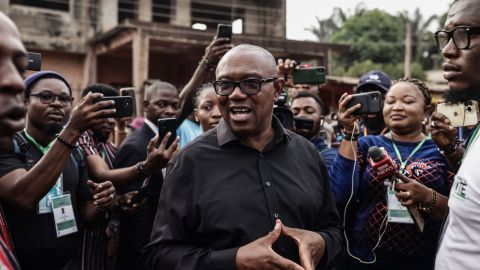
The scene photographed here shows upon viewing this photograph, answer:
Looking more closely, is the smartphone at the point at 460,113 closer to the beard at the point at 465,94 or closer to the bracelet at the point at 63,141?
the beard at the point at 465,94

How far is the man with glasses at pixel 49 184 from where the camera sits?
96.7 inches

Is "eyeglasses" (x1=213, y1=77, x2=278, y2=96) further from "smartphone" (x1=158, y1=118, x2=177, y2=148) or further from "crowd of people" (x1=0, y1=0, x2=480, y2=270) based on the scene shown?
"smartphone" (x1=158, y1=118, x2=177, y2=148)

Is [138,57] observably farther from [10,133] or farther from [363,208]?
[10,133]

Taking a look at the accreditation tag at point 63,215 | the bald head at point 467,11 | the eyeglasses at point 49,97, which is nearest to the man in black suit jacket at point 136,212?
the accreditation tag at point 63,215

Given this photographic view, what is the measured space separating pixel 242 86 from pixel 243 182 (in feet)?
1.50

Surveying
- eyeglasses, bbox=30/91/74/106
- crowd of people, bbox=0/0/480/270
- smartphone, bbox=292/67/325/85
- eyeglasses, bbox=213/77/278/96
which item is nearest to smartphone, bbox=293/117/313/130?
crowd of people, bbox=0/0/480/270

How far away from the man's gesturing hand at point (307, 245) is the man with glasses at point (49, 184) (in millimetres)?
1144

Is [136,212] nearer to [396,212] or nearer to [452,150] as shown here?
[396,212]

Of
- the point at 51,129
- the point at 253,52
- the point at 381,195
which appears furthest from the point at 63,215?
the point at 381,195

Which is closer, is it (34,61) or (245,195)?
(245,195)

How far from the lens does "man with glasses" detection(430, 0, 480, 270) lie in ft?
5.88

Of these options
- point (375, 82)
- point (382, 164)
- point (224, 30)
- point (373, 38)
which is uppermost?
point (373, 38)

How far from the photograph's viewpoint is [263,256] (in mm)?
1921

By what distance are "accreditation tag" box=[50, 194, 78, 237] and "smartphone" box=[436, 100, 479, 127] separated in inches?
90.9
